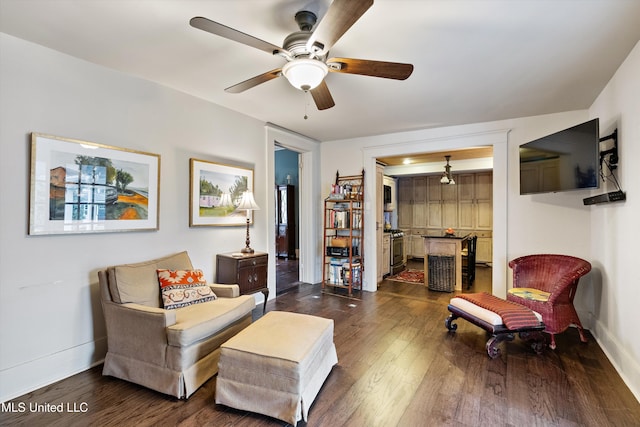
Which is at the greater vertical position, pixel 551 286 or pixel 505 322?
pixel 551 286

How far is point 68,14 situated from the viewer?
6.24 ft

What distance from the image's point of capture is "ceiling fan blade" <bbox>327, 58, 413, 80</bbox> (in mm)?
1928

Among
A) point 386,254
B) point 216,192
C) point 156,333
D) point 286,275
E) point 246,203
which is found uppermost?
point 216,192

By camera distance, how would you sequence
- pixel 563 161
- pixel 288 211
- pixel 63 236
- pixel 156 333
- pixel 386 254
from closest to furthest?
1. pixel 156 333
2. pixel 63 236
3. pixel 563 161
4. pixel 386 254
5. pixel 288 211

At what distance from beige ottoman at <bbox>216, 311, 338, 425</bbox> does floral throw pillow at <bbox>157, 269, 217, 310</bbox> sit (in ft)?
2.50

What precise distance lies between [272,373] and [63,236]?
6.44ft

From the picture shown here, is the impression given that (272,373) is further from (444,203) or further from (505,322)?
(444,203)

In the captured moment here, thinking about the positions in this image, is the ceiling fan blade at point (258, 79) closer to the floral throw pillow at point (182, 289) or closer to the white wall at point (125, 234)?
the white wall at point (125, 234)

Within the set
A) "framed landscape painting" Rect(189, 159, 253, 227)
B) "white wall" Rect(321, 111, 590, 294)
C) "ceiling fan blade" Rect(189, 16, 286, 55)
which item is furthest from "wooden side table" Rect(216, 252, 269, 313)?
"white wall" Rect(321, 111, 590, 294)

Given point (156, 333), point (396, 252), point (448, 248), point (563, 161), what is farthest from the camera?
point (396, 252)

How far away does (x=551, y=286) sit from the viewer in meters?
3.29

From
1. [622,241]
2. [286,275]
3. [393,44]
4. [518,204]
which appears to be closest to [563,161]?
[622,241]

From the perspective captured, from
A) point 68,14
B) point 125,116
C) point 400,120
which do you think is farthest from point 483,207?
point 68,14

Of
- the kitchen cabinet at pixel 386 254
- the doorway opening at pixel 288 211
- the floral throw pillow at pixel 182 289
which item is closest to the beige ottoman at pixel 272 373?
the floral throw pillow at pixel 182 289
